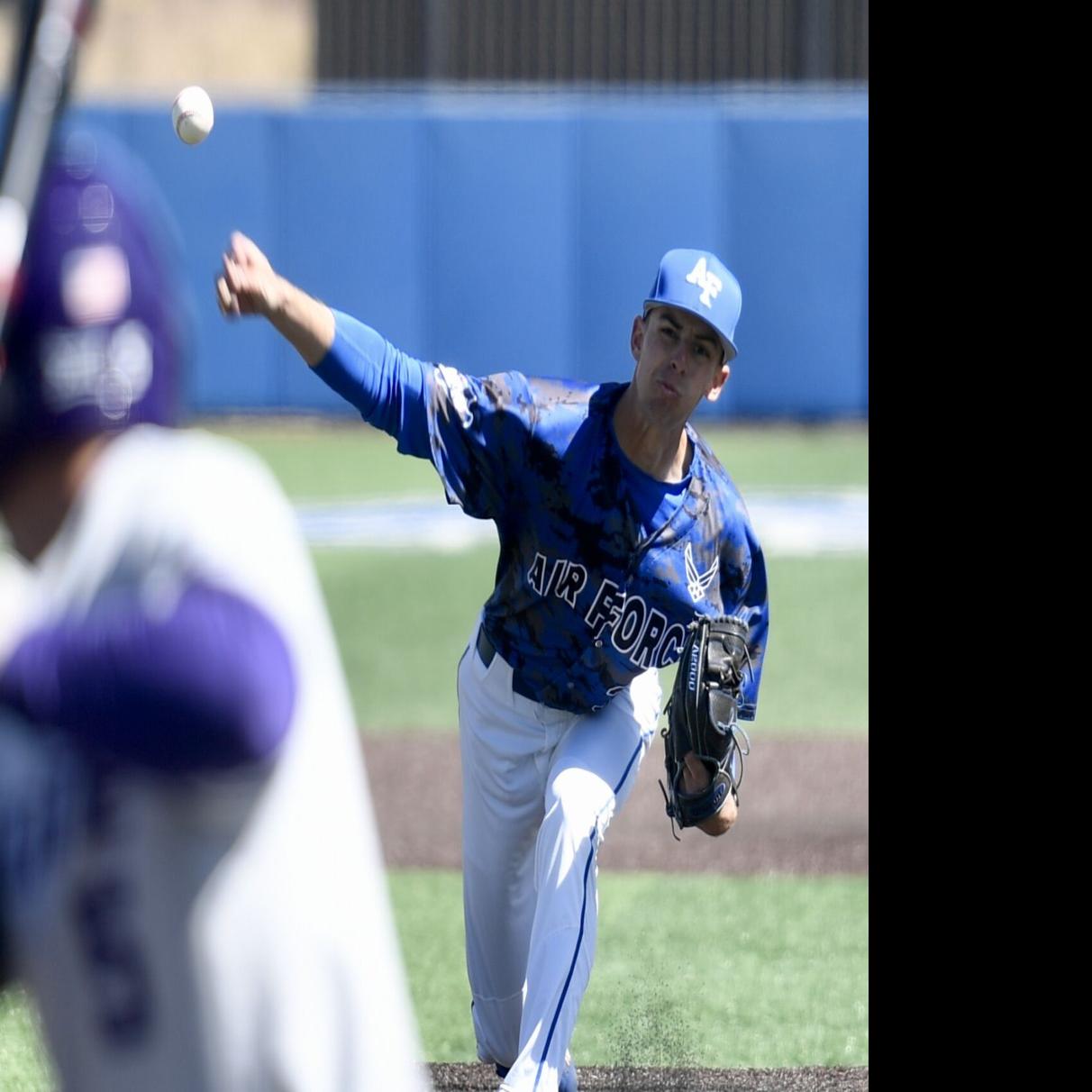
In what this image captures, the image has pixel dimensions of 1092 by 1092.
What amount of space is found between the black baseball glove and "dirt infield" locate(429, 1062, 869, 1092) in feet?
2.21

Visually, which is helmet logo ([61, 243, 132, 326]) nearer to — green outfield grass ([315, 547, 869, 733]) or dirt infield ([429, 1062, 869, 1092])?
dirt infield ([429, 1062, 869, 1092])

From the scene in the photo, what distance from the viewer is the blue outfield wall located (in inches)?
791

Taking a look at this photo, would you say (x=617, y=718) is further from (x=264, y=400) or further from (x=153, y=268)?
(x=264, y=400)

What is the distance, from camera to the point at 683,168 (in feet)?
66.1

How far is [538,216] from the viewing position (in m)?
20.2

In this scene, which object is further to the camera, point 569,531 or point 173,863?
point 569,531

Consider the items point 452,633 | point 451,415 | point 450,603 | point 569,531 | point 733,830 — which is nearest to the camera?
point 451,415

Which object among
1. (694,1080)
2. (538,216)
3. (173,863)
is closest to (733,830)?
(694,1080)

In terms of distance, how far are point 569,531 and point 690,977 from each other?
1862 millimetres

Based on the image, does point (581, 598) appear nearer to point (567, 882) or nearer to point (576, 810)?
point (576, 810)
